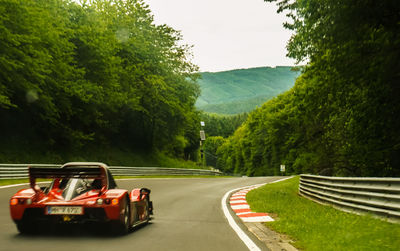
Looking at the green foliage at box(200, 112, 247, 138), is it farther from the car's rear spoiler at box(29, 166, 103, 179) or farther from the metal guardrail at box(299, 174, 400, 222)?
the car's rear spoiler at box(29, 166, 103, 179)

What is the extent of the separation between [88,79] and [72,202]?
2948cm

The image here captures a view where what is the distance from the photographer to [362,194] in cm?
1023

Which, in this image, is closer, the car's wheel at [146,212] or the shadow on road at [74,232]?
the shadow on road at [74,232]

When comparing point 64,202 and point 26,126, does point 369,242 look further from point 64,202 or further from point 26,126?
point 26,126

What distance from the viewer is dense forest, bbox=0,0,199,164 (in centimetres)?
2647

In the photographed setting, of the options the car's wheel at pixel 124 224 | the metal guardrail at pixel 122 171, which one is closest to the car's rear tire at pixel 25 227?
the car's wheel at pixel 124 224

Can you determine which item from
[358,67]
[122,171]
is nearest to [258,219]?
[358,67]

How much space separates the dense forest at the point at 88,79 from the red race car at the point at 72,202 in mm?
18894

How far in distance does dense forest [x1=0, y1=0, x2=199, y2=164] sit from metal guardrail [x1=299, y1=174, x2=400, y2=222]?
18.6 meters

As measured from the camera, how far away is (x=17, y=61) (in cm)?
2509

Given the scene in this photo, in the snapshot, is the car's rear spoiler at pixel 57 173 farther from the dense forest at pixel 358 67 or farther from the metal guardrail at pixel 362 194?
the dense forest at pixel 358 67

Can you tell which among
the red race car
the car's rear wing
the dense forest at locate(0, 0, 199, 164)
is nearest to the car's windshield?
the red race car

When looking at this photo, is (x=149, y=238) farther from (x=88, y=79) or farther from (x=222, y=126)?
(x=222, y=126)

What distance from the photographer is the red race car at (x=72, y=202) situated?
6.95 metres
